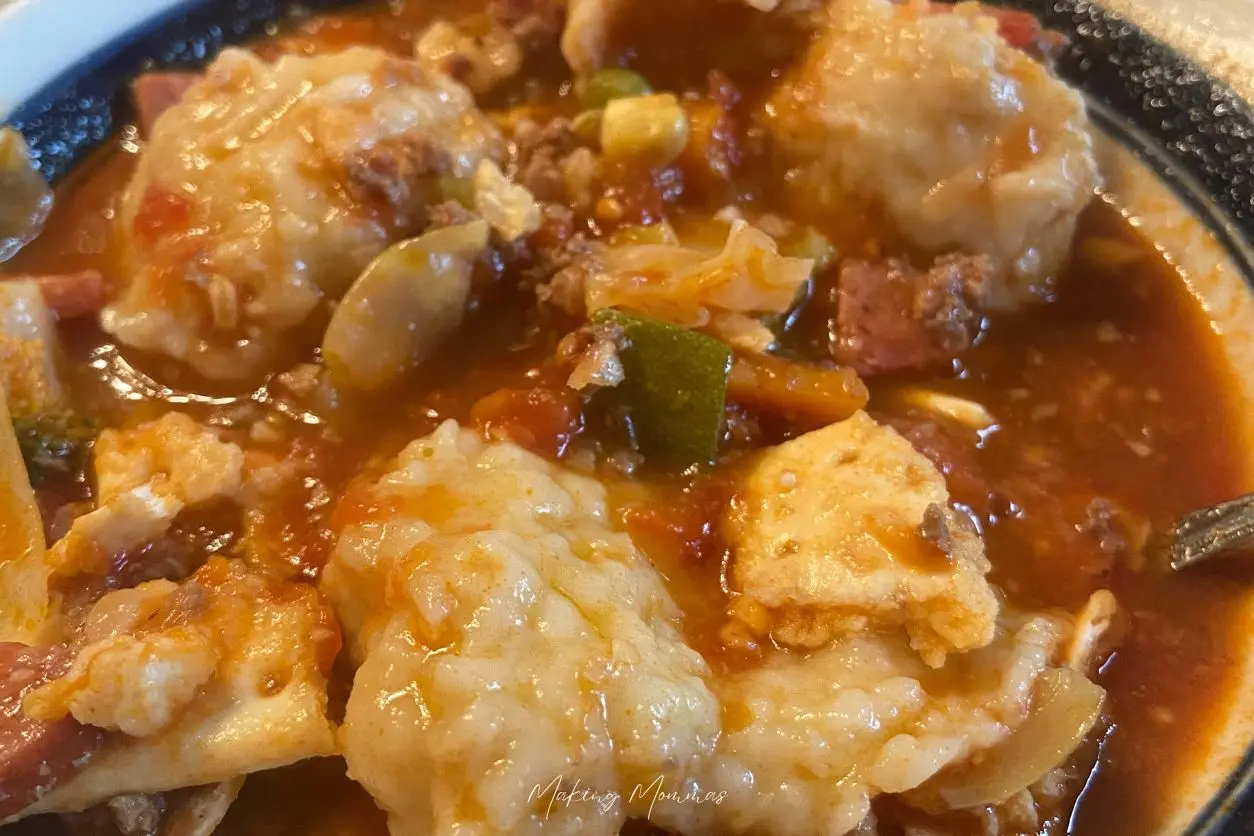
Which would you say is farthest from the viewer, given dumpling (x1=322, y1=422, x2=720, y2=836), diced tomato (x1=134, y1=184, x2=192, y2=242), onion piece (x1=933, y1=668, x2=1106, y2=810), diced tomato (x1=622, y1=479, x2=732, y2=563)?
diced tomato (x1=134, y1=184, x2=192, y2=242)

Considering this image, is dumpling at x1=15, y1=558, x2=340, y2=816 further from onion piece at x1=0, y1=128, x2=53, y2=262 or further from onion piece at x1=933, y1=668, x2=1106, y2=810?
onion piece at x1=0, y1=128, x2=53, y2=262

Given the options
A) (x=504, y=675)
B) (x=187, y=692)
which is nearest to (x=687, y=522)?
(x=504, y=675)

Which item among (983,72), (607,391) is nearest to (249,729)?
(607,391)

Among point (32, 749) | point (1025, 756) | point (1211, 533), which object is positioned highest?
point (32, 749)

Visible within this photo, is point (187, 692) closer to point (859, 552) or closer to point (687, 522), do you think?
point (687, 522)

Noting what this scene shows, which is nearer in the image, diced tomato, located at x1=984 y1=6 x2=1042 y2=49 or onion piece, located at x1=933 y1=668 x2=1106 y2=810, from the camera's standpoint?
onion piece, located at x1=933 y1=668 x2=1106 y2=810

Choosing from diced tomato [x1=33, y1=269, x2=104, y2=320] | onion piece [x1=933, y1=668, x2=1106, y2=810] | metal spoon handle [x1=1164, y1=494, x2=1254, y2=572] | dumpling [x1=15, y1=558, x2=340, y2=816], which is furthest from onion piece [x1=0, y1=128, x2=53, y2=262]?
metal spoon handle [x1=1164, y1=494, x2=1254, y2=572]
